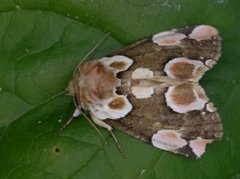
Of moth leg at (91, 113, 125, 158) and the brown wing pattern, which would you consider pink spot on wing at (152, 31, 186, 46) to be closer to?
the brown wing pattern

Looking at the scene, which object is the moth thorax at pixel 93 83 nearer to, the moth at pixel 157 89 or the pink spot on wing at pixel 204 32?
the moth at pixel 157 89

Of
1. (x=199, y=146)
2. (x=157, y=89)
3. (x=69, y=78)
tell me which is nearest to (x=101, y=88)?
(x=69, y=78)

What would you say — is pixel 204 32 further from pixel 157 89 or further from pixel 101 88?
pixel 101 88

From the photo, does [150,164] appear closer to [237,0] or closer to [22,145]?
[22,145]

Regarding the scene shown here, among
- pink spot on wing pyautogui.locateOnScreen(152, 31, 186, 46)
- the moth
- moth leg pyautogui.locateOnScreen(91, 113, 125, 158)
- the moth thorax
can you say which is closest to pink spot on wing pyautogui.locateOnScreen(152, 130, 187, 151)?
the moth

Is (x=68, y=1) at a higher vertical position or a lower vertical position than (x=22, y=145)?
higher

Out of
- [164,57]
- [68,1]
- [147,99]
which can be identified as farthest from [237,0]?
[68,1]

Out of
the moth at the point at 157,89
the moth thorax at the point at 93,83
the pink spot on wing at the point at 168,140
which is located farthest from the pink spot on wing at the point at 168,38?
the pink spot on wing at the point at 168,140
